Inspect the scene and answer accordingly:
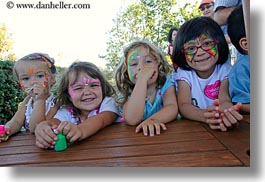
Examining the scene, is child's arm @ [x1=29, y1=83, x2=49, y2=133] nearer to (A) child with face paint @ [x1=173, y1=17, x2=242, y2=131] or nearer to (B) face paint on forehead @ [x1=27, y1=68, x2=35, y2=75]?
(B) face paint on forehead @ [x1=27, y1=68, x2=35, y2=75]

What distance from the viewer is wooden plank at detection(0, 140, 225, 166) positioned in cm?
126

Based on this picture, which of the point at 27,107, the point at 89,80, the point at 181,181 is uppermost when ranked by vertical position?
the point at 89,80

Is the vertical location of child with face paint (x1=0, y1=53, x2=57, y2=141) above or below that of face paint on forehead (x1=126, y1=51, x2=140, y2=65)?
below

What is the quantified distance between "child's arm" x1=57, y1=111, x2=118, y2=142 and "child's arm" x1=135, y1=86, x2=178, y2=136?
0.50ft

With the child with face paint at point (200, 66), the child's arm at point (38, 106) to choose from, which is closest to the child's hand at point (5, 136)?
the child's arm at point (38, 106)

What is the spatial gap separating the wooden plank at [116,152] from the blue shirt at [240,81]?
0.25m

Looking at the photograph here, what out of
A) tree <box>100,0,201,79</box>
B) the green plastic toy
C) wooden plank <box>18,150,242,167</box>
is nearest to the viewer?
wooden plank <box>18,150,242,167</box>

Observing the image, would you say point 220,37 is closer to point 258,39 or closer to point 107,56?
point 258,39

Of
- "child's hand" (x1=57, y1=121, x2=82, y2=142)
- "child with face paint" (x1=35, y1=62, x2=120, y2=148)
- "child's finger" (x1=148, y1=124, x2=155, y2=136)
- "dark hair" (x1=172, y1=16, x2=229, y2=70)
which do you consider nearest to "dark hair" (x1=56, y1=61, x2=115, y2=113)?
"child with face paint" (x1=35, y1=62, x2=120, y2=148)

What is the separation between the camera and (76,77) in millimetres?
1445

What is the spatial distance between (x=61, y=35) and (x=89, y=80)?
0.23 metres

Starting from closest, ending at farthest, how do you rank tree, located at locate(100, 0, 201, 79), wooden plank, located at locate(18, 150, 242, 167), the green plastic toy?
wooden plank, located at locate(18, 150, 242, 167) < the green plastic toy < tree, located at locate(100, 0, 201, 79)

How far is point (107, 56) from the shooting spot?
56.1 inches

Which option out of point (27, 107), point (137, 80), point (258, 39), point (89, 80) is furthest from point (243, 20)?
point (27, 107)
